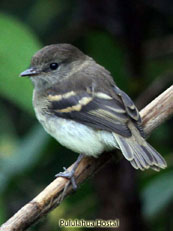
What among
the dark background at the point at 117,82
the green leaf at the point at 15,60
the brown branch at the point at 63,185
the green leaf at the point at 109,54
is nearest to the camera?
the brown branch at the point at 63,185

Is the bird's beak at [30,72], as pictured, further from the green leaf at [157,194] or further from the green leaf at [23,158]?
the green leaf at [157,194]

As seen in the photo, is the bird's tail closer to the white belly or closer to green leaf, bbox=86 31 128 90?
the white belly

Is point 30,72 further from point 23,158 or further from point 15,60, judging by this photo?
point 23,158

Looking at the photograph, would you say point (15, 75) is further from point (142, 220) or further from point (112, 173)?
point (142, 220)

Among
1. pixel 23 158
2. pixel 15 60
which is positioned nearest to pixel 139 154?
pixel 23 158

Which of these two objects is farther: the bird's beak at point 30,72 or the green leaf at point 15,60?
the bird's beak at point 30,72

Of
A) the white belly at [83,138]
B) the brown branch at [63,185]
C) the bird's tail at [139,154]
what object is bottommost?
the bird's tail at [139,154]

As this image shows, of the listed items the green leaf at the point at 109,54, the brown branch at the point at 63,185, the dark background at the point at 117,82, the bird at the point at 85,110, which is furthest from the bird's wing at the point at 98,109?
the green leaf at the point at 109,54

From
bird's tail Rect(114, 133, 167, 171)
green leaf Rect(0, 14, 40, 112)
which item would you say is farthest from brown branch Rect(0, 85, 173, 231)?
green leaf Rect(0, 14, 40, 112)
